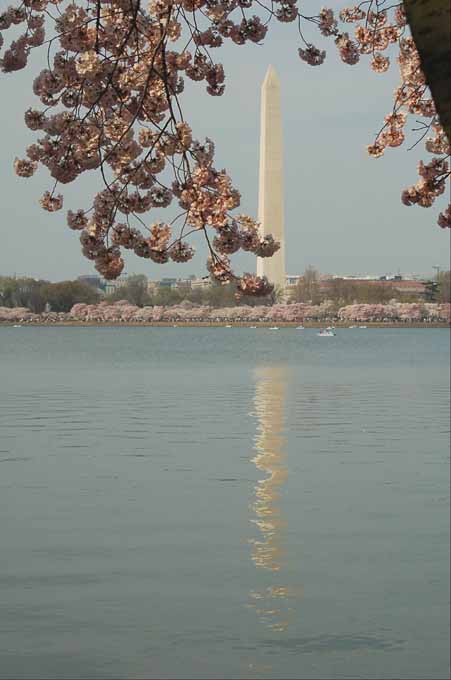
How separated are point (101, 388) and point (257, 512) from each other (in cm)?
3866

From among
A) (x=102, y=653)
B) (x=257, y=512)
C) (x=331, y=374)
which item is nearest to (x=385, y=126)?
(x=102, y=653)

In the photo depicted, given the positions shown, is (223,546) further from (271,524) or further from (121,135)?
(121,135)

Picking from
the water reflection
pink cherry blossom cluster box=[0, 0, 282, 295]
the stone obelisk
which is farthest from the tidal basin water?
the stone obelisk

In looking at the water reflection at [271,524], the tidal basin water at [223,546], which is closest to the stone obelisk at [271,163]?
the water reflection at [271,524]

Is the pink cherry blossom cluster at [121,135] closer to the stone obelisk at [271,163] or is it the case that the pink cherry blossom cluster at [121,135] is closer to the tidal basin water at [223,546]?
the tidal basin water at [223,546]

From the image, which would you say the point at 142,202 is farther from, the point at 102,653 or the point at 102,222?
the point at 102,653

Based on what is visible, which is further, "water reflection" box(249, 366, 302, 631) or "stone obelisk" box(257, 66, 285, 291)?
"stone obelisk" box(257, 66, 285, 291)

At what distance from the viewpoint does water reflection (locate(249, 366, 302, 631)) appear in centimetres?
1441

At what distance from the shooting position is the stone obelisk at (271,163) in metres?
102

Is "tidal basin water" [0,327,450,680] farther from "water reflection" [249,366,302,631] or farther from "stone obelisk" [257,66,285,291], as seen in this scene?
"stone obelisk" [257,66,285,291]

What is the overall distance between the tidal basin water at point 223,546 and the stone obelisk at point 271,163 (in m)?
59.3

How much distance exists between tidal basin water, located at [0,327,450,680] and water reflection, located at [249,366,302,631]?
0.14 ft

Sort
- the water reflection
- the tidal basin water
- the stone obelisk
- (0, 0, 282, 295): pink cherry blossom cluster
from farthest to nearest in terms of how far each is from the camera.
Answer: the stone obelisk < the water reflection < the tidal basin water < (0, 0, 282, 295): pink cherry blossom cluster

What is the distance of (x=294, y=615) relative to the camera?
1402 cm
